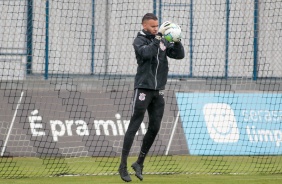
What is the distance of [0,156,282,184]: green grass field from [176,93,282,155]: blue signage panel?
55 centimetres

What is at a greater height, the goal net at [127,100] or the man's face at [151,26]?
the man's face at [151,26]

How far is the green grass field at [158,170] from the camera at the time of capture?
11047 mm

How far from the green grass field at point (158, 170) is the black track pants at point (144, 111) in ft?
1.90

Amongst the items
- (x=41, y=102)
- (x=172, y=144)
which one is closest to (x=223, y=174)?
(x=172, y=144)

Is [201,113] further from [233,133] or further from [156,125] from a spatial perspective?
[156,125]

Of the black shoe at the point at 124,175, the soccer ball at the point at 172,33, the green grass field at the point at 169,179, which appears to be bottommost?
the green grass field at the point at 169,179

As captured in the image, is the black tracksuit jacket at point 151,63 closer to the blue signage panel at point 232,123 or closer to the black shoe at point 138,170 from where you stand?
the black shoe at point 138,170

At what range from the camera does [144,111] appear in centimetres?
1073

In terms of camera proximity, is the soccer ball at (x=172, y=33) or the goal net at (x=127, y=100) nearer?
the soccer ball at (x=172, y=33)

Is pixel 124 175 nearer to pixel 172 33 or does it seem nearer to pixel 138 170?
pixel 138 170

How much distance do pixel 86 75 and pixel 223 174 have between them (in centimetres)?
636

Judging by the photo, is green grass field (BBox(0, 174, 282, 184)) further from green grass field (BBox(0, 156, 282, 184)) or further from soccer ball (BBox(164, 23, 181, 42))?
soccer ball (BBox(164, 23, 181, 42))

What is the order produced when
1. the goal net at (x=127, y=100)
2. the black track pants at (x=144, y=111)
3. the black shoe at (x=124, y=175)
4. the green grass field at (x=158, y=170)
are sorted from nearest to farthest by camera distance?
the black shoe at (x=124, y=175), the black track pants at (x=144, y=111), the green grass field at (x=158, y=170), the goal net at (x=127, y=100)

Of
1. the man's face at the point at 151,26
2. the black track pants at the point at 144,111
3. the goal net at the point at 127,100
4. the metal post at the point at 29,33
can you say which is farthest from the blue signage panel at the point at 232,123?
the man's face at the point at 151,26
